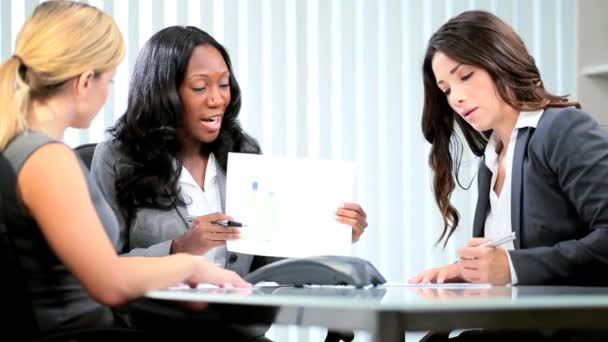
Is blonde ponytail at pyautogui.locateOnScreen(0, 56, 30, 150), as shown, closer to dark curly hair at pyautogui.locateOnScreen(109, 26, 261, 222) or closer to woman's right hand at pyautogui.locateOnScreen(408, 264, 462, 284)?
dark curly hair at pyautogui.locateOnScreen(109, 26, 261, 222)

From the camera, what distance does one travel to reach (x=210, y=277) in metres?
1.62

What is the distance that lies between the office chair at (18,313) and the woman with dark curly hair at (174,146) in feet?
2.77

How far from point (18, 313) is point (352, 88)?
7.92 feet

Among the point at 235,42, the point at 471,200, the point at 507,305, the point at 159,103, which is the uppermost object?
the point at 235,42

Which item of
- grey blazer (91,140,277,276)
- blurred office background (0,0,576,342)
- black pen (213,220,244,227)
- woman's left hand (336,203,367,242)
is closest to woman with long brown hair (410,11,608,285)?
woman's left hand (336,203,367,242)

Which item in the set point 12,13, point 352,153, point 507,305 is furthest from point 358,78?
point 507,305

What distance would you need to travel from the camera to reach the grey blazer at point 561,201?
1.86 m

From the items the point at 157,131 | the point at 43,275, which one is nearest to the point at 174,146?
the point at 157,131

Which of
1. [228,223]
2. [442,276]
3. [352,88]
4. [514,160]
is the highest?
[352,88]

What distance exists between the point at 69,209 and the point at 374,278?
2.03 feet

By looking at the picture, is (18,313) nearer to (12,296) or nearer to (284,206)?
(12,296)

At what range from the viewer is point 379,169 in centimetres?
374

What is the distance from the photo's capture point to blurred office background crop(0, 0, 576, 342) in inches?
141

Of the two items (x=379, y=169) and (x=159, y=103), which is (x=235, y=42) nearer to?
(x=379, y=169)
